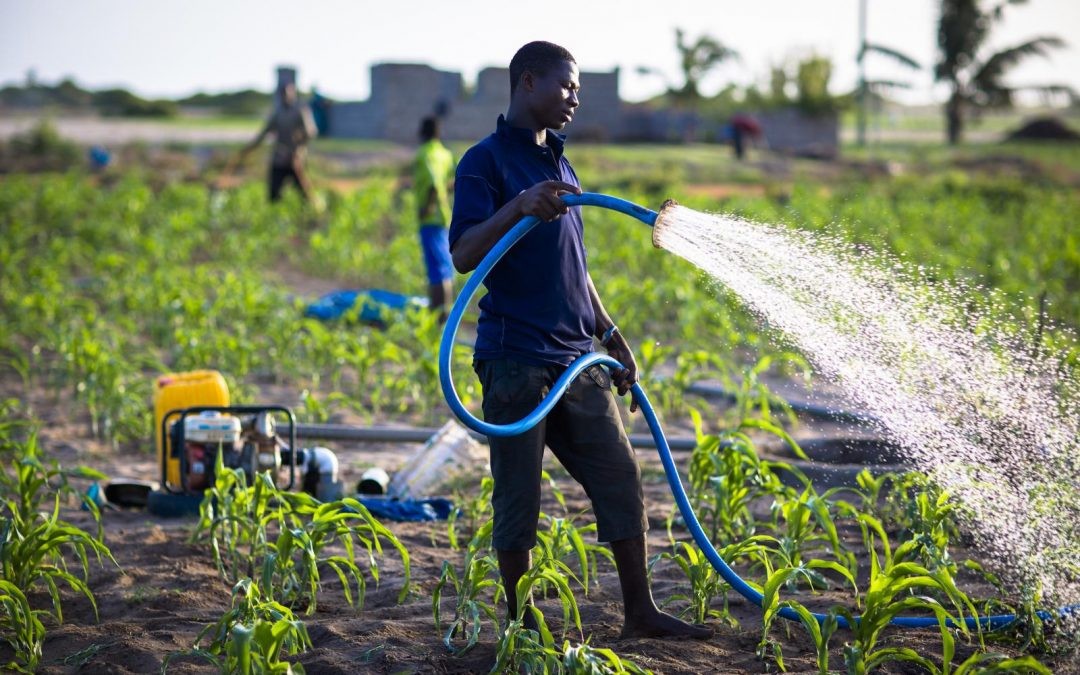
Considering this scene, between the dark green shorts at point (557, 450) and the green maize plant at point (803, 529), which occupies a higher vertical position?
the dark green shorts at point (557, 450)

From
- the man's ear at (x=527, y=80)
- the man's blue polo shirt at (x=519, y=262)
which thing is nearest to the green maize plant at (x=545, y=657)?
the man's blue polo shirt at (x=519, y=262)

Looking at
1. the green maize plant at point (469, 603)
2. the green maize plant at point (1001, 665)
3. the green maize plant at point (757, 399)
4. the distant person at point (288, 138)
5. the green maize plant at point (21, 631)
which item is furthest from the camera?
the distant person at point (288, 138)

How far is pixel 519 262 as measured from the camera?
11.2 ft

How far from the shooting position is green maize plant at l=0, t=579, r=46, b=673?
352 cm

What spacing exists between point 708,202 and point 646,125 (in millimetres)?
26313

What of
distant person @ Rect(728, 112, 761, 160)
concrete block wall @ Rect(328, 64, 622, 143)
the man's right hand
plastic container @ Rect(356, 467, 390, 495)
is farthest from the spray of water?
concrete block wall @ Rect(328, 64, 622, 143)

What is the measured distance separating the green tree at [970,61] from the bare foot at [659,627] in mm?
45862

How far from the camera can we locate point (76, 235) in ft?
46.0

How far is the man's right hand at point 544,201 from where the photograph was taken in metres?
3.17

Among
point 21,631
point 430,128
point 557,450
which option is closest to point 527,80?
point 557,450

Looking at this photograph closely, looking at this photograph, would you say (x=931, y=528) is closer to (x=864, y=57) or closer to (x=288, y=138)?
(x=288, y=138)

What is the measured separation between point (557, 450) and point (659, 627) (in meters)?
0.62

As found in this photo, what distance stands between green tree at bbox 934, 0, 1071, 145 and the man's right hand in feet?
152

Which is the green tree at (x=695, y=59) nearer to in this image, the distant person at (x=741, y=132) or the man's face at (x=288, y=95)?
the distant person at (x=741, y=132)
